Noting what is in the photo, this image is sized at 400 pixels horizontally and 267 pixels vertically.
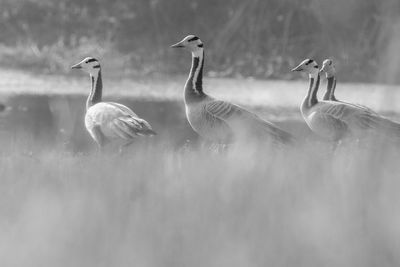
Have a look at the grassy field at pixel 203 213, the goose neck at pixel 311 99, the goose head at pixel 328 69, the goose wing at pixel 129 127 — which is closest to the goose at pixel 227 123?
the goose wing at pixel 129 127

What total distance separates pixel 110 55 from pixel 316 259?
19.1 meters

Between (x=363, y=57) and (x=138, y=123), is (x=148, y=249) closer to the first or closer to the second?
(x=138, y=123)

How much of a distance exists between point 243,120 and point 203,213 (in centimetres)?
358

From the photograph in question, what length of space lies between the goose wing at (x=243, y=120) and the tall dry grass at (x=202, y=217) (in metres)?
A: 2.54

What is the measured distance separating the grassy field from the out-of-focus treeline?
1620cm

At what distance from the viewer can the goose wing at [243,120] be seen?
7.82 m

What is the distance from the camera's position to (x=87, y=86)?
685 inches

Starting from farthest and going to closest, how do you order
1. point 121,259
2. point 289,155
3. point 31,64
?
point 31,64 → point 289,155 → point 121,259

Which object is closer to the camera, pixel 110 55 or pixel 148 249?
pixel 148 249

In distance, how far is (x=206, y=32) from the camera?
24234mm

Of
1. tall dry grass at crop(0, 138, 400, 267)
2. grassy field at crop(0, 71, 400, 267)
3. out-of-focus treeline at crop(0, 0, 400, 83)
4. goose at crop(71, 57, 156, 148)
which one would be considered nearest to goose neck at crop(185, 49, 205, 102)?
goose at crop(71, 57, 156, 148)

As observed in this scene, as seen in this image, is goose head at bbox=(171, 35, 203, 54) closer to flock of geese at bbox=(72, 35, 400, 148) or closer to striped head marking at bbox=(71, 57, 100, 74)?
flock of geese at bbox=(72, 35, 400, 148)

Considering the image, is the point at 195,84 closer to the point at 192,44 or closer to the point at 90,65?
the point at 192,44

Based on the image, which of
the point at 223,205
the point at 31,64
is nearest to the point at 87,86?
the point at 31,64
